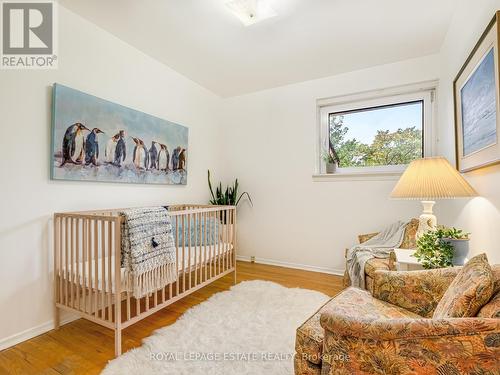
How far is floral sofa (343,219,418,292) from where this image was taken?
1.80 metres

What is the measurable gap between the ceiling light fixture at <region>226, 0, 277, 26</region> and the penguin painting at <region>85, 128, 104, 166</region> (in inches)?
56.5

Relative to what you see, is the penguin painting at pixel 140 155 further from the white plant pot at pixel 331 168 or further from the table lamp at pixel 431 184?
the table lamp at pixel 431 184

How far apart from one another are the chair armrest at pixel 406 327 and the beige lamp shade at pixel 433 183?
3.27 ft

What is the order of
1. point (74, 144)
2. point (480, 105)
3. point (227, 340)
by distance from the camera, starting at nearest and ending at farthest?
point (480, 105) → point (227, 340) → point (74, 144)

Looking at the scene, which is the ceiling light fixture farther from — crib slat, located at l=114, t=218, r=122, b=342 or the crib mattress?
the crib mattress

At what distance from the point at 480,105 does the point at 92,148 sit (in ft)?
8.61

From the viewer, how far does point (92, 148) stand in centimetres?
203

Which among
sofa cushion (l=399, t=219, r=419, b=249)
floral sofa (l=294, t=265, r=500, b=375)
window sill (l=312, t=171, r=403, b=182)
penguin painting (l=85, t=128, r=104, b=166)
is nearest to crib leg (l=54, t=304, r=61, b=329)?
penguin painting (l=85, t=128, r=104, b=166)

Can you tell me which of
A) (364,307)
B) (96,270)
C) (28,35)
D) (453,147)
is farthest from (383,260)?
(28,35)

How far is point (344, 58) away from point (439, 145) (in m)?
1.31

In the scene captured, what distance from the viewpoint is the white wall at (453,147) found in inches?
50.1

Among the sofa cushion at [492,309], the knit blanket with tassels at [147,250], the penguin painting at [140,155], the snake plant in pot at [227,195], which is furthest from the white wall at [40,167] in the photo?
the sofa cushion at [492,309]

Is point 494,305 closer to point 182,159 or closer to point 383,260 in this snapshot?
point 383,260

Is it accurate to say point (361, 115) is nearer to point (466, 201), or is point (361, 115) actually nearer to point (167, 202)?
point (466, 201)
